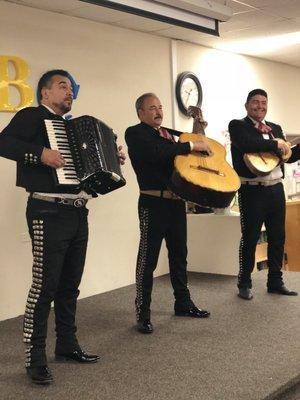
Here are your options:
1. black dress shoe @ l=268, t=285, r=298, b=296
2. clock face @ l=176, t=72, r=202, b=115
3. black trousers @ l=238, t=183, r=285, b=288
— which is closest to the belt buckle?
black trousers @ l=238, t=183, r=285, b=288

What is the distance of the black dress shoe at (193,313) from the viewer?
373 cm

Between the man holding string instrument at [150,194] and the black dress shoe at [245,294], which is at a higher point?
the man holding string instrument at [150,194]

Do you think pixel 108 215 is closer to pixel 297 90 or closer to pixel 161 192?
pixel 161 192

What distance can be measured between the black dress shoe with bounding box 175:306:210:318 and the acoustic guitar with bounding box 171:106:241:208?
0.78 m

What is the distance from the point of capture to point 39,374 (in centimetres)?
264

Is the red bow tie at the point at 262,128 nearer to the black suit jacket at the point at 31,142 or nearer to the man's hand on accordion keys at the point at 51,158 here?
the black suit jacket at the point at 31,142

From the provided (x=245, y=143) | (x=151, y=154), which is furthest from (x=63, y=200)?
(x=245, y=143)

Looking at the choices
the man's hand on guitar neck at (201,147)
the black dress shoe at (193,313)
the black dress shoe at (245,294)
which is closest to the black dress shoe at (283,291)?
the black dress shoe at (245,294)

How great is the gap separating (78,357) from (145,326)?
64cm

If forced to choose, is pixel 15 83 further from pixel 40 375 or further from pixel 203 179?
pixel 40 375

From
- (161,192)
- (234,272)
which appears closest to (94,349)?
(161,192)

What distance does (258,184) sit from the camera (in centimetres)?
408

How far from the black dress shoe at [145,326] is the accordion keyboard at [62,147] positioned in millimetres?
1245

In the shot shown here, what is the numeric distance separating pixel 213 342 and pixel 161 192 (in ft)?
3.13
